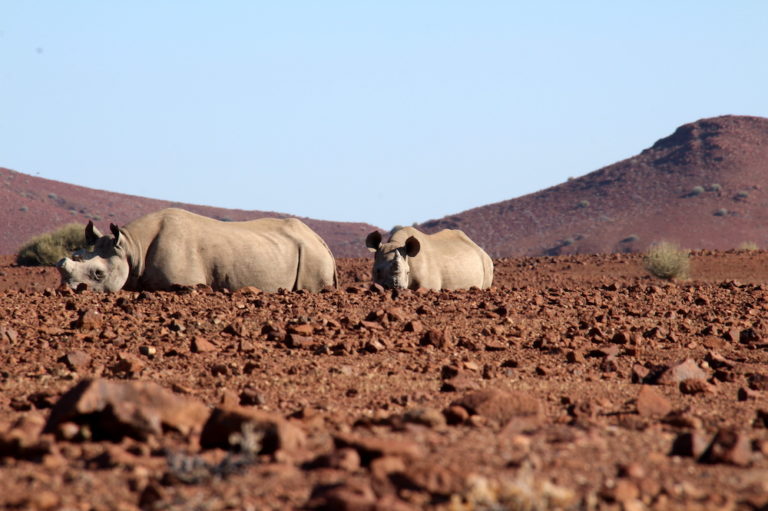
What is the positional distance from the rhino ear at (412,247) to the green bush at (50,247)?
1793 centimetres

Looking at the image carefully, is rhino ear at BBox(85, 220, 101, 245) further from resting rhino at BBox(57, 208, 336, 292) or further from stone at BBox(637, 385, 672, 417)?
stone at BBox(637, 385, 672, 417)

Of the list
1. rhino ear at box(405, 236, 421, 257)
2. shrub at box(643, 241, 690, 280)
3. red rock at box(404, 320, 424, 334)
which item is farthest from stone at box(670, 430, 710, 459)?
shrub at box(643, 241, 690, 280)

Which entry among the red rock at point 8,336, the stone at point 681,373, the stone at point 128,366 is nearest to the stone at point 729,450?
the stone at point 681,373

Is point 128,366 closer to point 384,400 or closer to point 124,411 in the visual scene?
point 384,400

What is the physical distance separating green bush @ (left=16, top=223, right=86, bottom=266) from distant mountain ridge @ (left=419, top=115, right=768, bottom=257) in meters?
41.5

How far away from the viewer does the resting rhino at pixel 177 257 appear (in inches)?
520

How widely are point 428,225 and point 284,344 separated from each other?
7540cm

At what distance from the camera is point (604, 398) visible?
21.8 ft

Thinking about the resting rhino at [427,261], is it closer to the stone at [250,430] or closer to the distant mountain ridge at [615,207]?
the stone at [250,430]

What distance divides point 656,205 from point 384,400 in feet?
241

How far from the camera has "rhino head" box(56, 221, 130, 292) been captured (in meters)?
13.3

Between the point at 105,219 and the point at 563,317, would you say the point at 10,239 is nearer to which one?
the point at 105,219

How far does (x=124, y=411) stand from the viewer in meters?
4.31

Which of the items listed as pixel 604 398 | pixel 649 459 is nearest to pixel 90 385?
pixel 649 459
